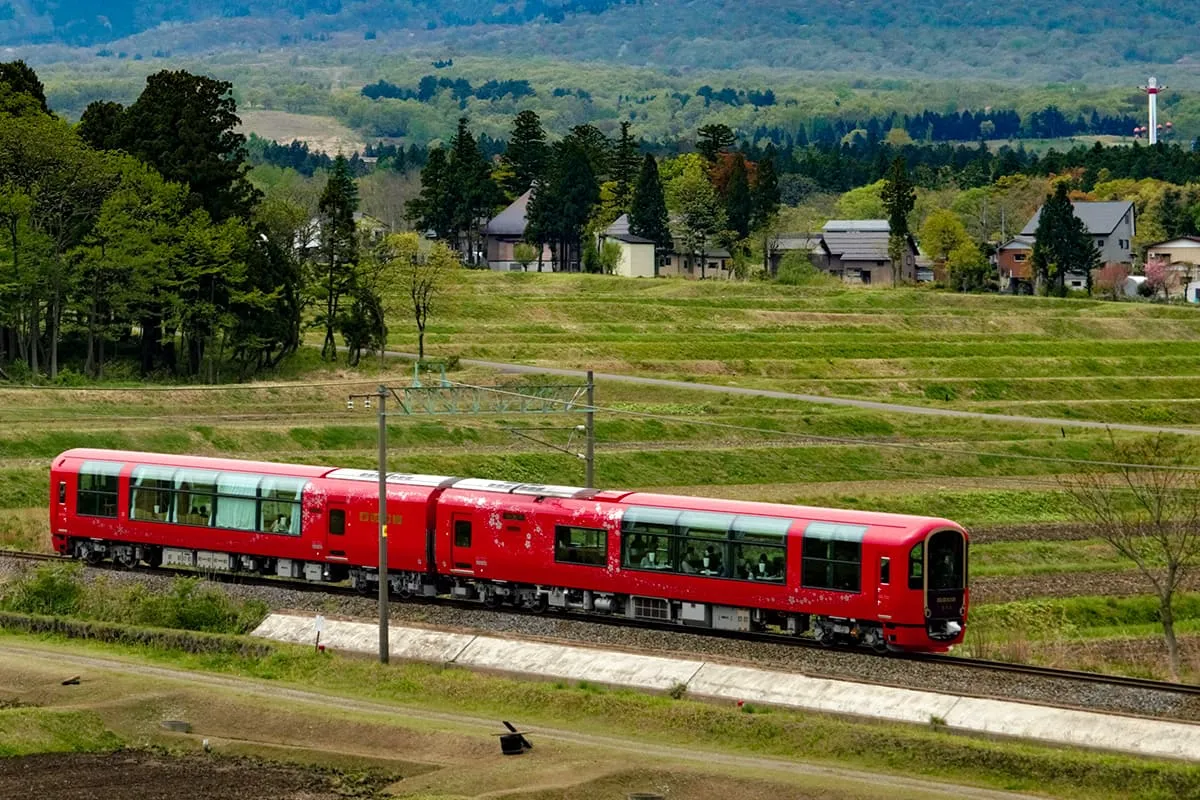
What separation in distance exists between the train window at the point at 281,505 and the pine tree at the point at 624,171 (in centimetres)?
11030

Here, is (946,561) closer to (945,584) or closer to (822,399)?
(945,584)

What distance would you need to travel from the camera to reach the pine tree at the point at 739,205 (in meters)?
156

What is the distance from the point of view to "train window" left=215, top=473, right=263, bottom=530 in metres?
51.4

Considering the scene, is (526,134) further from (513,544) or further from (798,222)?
(513,544)

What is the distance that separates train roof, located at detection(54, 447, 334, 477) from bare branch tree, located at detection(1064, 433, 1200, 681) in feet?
72.1

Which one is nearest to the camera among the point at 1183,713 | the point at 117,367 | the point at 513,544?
the point at 1183,713

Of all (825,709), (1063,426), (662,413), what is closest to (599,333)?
(662,413)

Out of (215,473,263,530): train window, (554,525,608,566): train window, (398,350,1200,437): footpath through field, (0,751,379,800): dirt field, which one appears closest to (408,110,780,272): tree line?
(398,350,1200,437): footpath through field

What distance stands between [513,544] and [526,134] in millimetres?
127105

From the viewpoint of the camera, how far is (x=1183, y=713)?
35031mm

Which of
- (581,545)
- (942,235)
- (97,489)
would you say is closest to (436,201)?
(942,235)

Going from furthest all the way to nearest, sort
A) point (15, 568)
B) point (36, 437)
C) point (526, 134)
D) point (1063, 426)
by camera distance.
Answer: point (526, 134) < point (1063, 426) < point (36, 437) < point (15, 568)

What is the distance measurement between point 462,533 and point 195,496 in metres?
9.35

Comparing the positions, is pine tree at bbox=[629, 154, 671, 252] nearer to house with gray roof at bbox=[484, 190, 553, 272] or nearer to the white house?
the white house
